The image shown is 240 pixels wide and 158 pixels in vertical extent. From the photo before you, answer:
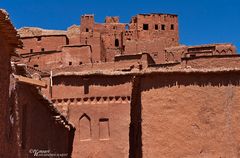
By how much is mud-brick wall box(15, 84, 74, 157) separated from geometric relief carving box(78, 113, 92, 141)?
2.13 m

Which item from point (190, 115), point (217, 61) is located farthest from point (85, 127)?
point (217, 61)

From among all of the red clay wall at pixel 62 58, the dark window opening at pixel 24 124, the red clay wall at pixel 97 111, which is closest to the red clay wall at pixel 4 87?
the dark window opening at pixel 24 124

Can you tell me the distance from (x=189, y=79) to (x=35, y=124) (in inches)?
162

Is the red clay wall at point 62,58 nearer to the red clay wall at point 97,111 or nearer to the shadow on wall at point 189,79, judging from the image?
the red clay wall at point 97,111

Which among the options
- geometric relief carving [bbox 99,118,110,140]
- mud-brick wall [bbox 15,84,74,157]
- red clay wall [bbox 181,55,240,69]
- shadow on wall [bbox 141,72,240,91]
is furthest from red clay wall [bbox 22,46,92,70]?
shadow on wall [bbox 141,72,240,91]

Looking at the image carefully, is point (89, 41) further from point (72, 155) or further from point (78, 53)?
point (72, 155)

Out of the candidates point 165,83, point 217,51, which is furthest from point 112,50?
point 165,83

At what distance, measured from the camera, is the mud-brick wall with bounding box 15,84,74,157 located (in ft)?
40.4

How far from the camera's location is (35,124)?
46.4ft

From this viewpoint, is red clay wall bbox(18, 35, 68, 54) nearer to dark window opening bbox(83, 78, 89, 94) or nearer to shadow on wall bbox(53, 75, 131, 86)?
shadow on wall bbox(53, 75, 131, 86)

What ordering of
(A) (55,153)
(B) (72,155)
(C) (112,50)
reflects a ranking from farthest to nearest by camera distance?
(C) (112,50), (B) (72,155), (A) (55,153)

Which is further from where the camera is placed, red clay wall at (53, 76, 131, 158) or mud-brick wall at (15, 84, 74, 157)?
red clay wall at (53, 76, 131, 158)

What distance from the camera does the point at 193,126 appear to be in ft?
41.0

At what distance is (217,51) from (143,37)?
37.1ft
